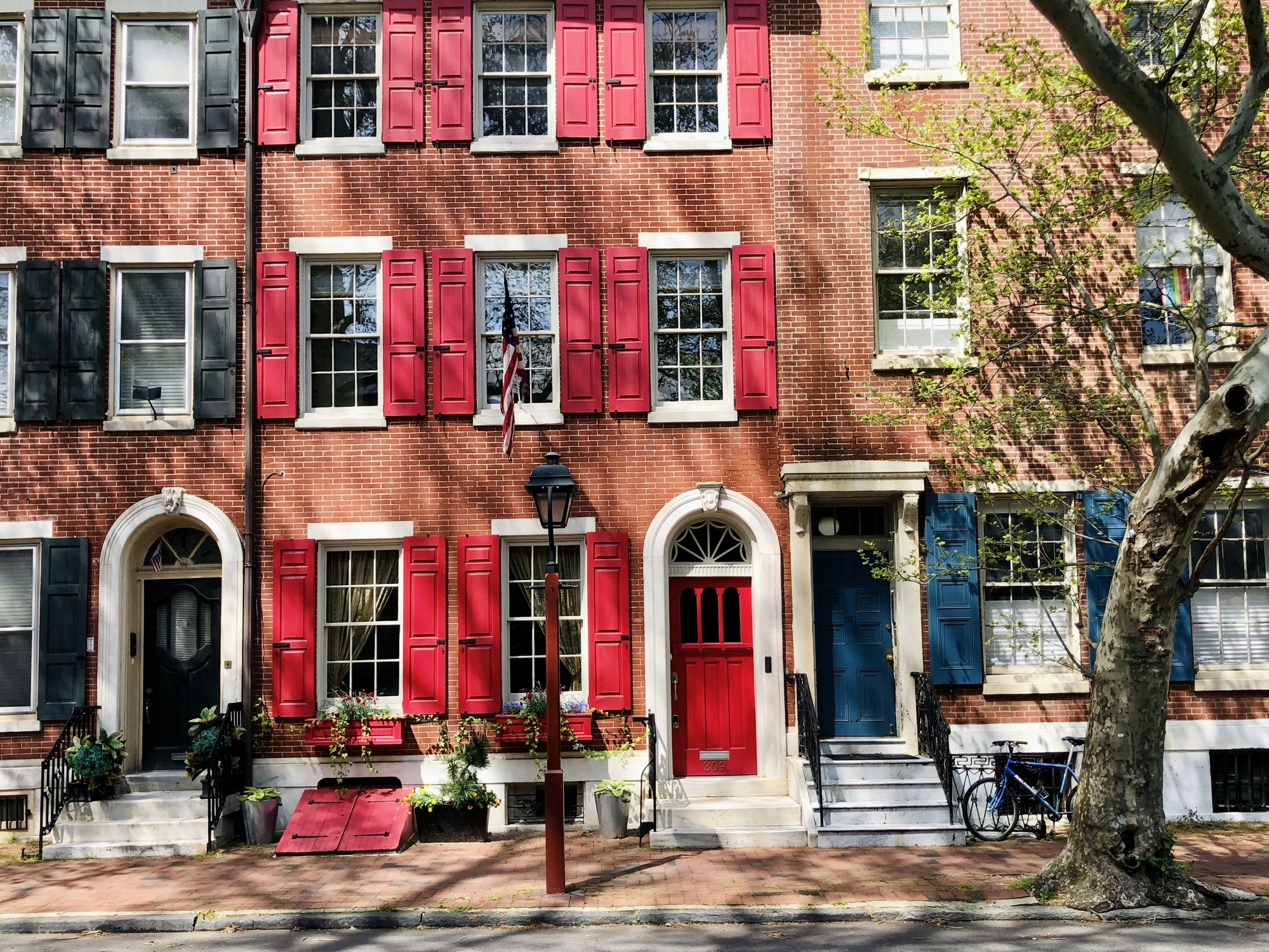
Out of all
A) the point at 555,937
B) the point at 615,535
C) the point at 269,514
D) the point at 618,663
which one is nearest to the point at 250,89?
the point at 269,514

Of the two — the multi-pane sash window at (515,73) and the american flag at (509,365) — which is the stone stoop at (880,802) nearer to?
the american flag at (509,365)

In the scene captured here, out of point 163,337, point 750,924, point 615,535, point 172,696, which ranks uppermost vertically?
point 163,337

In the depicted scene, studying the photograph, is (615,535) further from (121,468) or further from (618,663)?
(121,468)

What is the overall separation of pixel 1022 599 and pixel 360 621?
7.77 meters

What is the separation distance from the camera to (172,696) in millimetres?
12852

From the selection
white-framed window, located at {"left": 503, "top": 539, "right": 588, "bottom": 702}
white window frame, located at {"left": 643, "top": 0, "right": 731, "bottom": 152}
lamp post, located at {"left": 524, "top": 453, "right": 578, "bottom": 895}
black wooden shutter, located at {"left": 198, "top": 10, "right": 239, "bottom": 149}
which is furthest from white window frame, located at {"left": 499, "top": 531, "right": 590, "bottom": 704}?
black wooden shutter, located at {"left": 198, "top": 10, "right": 239, "bottom": 149}

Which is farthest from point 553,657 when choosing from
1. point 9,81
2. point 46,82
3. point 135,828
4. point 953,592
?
point 9,81

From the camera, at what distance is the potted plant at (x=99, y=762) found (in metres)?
11.6

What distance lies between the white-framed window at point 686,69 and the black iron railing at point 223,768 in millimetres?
8425

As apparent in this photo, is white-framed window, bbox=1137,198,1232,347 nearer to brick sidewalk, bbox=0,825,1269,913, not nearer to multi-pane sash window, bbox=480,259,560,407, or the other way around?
brick sidewalk, bbox=0,825,1269,913

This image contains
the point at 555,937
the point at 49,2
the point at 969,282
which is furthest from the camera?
the point at 49,2

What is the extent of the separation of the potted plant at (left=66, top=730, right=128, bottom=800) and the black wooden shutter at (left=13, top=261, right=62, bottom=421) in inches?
149

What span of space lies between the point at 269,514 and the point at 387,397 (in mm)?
1927

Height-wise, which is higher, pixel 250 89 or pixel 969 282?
pixel 250 89
